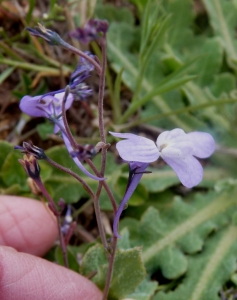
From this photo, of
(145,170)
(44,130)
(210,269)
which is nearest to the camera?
(145,170)

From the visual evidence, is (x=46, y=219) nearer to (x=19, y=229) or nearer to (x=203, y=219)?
(x=19, y=229)

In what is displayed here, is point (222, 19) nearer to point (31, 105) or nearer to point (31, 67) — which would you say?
point (31, 67)

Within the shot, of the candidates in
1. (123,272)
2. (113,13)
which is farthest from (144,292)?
Answer: (113,13)

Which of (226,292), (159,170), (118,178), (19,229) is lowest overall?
(226,292)

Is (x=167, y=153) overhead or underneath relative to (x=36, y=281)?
overhead

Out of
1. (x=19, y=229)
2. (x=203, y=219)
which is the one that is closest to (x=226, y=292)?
(x=203, y=219)

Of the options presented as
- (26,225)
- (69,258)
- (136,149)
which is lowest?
(69,258)
